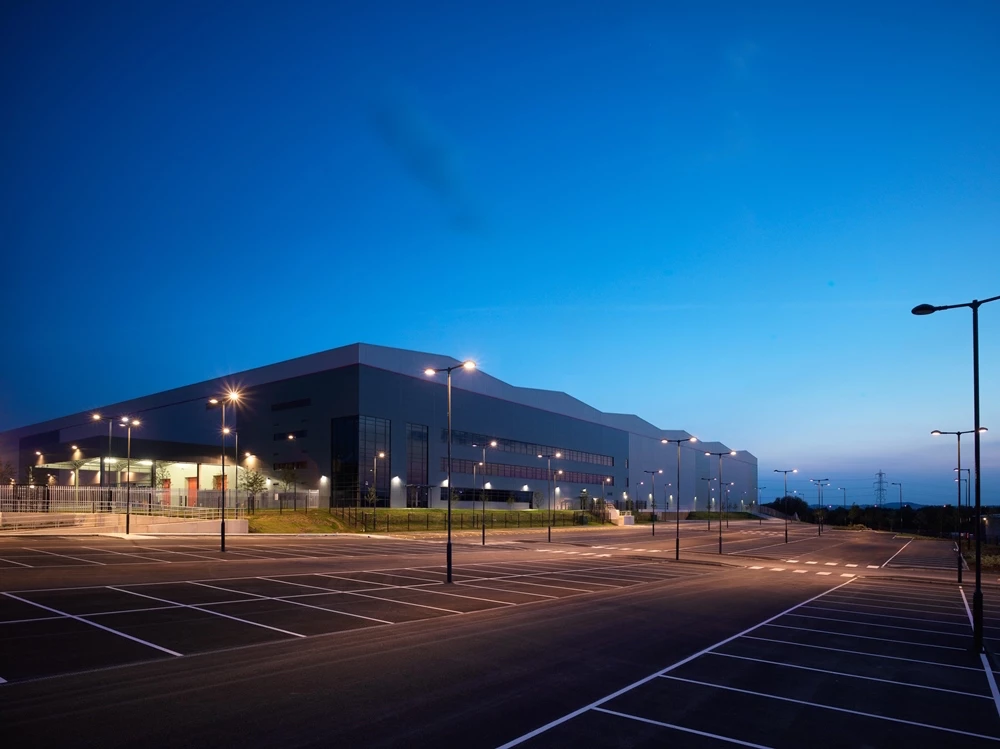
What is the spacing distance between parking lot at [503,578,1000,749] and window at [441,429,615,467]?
260 ft

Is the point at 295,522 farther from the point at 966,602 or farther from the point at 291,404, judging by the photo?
the point at 966,602

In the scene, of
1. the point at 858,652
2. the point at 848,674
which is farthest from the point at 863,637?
the point at 848,674

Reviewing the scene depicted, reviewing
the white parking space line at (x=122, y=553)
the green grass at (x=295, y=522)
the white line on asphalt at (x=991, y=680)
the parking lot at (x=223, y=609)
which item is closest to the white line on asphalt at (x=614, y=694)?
the white line on asphalt at (x=991, y=680)

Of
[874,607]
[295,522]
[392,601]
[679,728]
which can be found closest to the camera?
[679,728]

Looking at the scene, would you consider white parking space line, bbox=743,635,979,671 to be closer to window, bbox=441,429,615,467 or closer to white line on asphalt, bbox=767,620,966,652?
white line on asphalt, bbox=767,620,966,652

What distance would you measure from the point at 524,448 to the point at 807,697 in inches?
3920

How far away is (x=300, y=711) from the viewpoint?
32.2 feet

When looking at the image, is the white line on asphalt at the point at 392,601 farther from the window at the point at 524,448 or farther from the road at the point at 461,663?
the window at the point at 524,448

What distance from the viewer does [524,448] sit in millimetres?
111000

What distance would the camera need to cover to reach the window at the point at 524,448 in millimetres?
98125

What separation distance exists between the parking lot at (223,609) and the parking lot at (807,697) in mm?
7705

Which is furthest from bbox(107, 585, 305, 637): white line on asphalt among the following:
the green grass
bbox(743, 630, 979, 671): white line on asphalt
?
the green grass

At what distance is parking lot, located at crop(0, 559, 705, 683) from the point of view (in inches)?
523

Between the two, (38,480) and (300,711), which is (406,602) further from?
(38,480)
